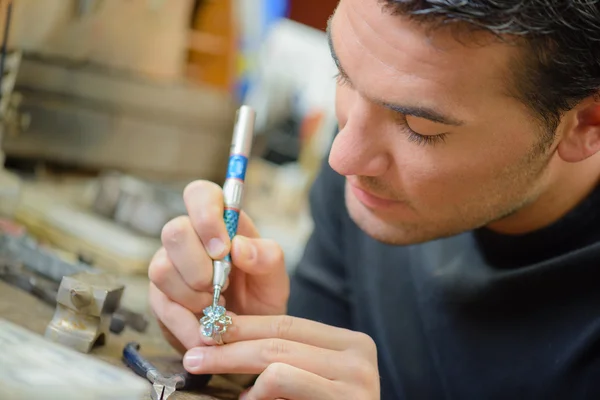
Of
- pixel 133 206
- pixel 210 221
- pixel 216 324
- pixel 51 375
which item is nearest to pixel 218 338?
pixel 216 324

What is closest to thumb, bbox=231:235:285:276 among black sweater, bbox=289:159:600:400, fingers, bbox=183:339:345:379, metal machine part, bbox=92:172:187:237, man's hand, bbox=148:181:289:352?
man's hand, bbox=148:181:289:352

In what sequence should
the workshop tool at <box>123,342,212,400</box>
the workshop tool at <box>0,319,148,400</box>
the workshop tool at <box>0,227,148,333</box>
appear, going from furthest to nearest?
the workshop tool at <box>0,227,148,333</box> < the workshop tool at <box>123,342,212,400</box> < the workshop tool at <box>0,319,148,400</box>

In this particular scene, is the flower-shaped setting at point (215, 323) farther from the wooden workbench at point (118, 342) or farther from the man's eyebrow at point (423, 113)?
the man's eyebrow at point (423, 113)

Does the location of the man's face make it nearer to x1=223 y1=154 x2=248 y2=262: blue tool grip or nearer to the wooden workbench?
x1=223 y1=154 x2=248 y2=262: blue tool grip

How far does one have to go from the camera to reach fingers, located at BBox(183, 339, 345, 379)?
0.80m

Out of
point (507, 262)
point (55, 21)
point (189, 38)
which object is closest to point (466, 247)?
point (507, 262)

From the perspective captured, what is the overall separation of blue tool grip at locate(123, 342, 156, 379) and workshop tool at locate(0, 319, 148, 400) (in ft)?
0.40

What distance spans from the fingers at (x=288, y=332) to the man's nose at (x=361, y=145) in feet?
0.70

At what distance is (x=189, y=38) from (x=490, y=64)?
4.08 feet

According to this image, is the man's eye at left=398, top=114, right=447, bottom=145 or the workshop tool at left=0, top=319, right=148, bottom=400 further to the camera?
the man's eye at left=398, top=114, right=447, bottom=145

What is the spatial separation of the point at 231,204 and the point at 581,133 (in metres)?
0.51

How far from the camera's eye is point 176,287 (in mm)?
866

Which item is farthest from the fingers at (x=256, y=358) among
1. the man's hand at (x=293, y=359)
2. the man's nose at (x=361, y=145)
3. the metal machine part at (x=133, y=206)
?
the metal machine part at (x=133, y=206)

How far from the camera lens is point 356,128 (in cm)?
88
